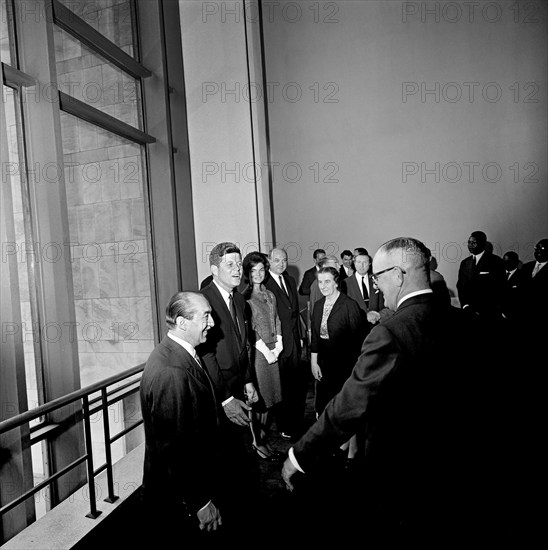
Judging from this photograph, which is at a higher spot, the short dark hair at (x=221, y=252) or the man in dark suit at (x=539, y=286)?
the short dark hair at (x=221, y=252)

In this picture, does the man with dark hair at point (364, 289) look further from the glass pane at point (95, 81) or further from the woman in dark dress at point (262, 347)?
the glass pane at point (95, 81)

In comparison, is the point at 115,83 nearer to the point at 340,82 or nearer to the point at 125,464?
the point at 125,464

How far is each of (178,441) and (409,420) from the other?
90 centimetres

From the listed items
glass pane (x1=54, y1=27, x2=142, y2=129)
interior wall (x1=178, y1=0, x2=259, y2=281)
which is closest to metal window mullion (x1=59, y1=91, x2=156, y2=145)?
glass pane (x1=54, y1=27, x2=142, y2=129)

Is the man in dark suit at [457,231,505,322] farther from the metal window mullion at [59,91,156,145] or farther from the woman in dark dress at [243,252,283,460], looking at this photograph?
the metal window mullion at [59,91,156,145]

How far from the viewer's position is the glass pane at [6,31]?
10.4 feet

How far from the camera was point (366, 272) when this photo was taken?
506 cm

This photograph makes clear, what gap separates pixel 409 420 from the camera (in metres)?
1.51

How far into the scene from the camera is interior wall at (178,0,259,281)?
18.2ft

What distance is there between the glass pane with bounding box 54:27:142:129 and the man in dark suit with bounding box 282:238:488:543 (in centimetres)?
360

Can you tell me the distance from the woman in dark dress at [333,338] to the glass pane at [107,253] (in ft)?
7.08

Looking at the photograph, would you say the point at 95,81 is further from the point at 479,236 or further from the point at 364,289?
the point at 479,236

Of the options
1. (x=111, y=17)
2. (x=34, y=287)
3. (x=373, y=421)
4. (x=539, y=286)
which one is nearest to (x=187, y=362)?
(x=373, y=421)

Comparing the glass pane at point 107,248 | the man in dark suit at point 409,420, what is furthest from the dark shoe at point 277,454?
the glass pane at point 107,248
